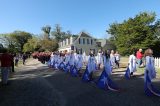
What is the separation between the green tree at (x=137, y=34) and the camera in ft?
164

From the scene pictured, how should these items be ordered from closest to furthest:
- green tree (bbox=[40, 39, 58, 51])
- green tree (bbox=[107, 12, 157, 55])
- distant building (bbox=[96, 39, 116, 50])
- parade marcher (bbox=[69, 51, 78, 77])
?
parade marcher (bbox=[69, 51, 78, 77]) < green tree (bbox=[107, 12, 157, 55]) < distant building (bbox=[96, 39, 116, 50]) < green tree (bbox=[40, 39, 58, 51])

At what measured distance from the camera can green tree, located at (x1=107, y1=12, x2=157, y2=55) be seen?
4988 cm

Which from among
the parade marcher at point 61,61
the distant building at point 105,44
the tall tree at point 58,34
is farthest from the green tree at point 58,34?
the parade marcher at point 61,61

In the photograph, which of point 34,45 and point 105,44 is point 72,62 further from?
point 34,45

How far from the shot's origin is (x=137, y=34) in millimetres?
50312

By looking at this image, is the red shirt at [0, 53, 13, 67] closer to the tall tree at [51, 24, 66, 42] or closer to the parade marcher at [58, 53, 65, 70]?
the parade marcher at [58, 53, 65, 70]

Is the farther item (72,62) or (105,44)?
(105,44)

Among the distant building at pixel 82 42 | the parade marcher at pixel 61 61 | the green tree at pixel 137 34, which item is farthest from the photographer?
the distant building at pixel 82 42

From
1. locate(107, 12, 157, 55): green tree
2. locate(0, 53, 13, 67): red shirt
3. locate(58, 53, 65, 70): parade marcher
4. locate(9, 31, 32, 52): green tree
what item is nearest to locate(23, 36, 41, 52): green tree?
locate(9, 31, 32, 52): green tree

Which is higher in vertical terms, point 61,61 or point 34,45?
point 34,45

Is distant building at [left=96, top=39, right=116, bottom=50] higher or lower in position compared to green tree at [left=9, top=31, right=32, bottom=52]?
lower

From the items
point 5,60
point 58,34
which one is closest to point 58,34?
point 58,34

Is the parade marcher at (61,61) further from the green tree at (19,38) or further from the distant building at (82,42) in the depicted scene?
the green tree at (19,38)

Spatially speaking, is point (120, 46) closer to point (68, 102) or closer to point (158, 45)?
point (158, 45)
